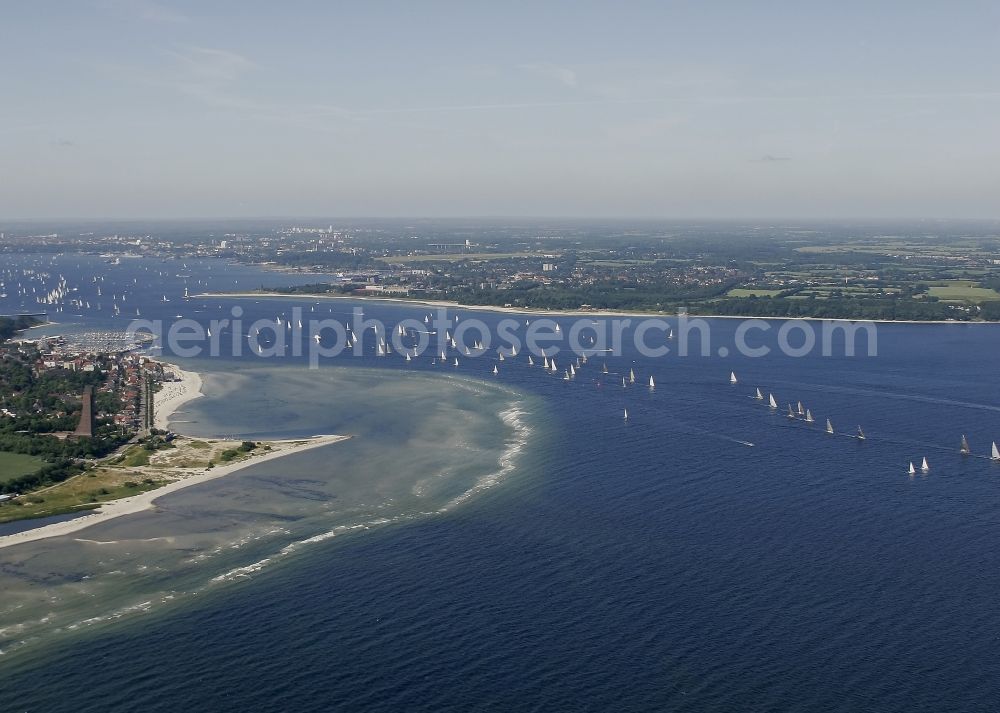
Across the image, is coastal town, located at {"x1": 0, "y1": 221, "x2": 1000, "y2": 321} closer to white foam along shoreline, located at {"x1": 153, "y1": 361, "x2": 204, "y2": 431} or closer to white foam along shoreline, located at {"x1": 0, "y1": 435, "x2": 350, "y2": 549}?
white foam along shoreline, located at {"x1": 153, "y1": 361, "x2": 204, "y2": 431}

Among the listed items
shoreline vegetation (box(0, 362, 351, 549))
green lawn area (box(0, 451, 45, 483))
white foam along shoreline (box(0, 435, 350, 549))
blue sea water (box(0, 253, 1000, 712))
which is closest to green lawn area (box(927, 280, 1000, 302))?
blue sea water (box(0, 253, 1000, 712))

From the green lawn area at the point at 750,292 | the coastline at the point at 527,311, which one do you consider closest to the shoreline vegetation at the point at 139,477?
the coastline at the point at 527,311

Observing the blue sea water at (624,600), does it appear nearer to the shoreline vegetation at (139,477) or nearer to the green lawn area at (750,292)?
the shoreline vegetation at (139,477)

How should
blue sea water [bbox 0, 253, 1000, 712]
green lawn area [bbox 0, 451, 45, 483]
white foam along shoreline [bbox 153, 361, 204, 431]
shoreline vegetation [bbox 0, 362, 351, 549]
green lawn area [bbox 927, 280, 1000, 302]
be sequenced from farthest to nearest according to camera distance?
1. green lawn area [bbox 927, 280, 1000, 302]
2. white foam along shoreline [bbox 153, 361, 204, 431]
3. green lawn area [bbox 0, 451, 45, 483]
4. shoreline vegetation [bbox 0, 362, 351, 549]
5. blue sea water [bbox 0, 253, 1000, 712]

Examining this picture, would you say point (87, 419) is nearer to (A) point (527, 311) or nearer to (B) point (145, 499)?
(B) point (145, 499)

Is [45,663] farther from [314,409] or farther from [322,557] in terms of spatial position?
[314,409]

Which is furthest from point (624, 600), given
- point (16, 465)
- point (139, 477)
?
point (16, 465)
